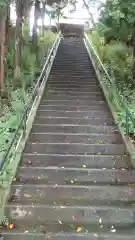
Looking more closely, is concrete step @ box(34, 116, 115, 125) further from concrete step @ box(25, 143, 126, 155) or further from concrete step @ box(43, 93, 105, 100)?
concrete step @ box(43, 93, 105, 100)

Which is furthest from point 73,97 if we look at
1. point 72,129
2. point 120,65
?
point 120,65

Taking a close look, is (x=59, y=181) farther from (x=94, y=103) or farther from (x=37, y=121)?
(x=94, y=103)

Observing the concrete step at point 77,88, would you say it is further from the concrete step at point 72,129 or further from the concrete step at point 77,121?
the concrete step at point 72,129

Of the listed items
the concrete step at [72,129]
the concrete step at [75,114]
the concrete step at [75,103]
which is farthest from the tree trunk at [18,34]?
the concrete step at [72,129]

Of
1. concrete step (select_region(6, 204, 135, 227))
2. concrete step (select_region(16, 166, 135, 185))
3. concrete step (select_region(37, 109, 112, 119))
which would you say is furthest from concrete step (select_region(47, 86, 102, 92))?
concrete step (select_region(6, 204, 135, 227))

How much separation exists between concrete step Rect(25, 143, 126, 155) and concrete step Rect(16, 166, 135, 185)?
84 cm

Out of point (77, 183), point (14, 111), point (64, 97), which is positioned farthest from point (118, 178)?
point (64, 97)

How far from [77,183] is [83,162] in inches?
33.6

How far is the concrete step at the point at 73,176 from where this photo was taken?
7.11 m

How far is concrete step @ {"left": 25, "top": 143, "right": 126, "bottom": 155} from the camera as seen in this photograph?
833 cm

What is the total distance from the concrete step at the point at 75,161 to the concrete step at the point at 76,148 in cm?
27

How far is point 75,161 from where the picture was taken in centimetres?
790

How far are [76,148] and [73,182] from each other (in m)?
1.49

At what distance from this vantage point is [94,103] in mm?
12031
